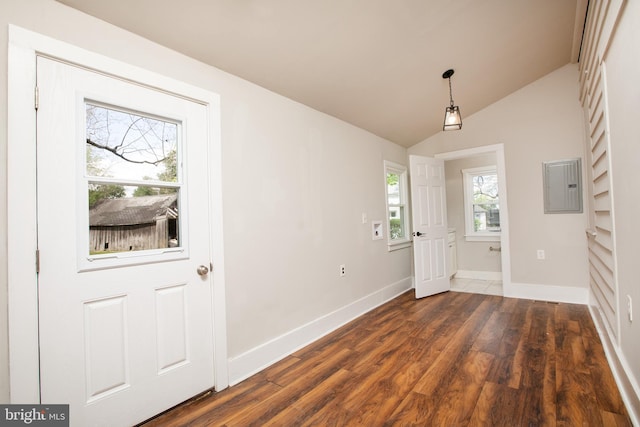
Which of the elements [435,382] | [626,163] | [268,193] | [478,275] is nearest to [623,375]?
[435,382]

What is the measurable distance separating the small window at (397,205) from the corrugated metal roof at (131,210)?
301 centimetres

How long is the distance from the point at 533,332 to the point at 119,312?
3393 millimetres

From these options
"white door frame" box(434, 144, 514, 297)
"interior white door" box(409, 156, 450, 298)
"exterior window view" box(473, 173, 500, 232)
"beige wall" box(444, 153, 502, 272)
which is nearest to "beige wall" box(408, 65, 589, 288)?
"white door frame" box(434, 144, 514, 297)

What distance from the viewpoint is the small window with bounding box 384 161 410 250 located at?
4.33m

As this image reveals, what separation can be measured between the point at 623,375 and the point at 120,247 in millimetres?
3090

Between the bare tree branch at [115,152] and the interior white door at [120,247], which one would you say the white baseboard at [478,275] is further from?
the bare tree branch at [115,152]

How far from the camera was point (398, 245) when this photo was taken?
4375 millimetres

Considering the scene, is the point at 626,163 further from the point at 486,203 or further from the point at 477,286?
the point at 486,203

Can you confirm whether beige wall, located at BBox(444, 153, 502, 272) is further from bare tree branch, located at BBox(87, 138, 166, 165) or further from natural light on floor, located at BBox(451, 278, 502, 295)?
bare tree branch, located at BBox(87, 138, 166, 165)

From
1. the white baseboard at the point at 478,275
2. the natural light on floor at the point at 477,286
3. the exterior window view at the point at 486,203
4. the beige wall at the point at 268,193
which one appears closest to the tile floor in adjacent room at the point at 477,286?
the natural light on floor at the point at 477,286

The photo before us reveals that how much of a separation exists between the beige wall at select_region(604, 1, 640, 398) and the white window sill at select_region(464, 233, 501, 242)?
332 centimetres

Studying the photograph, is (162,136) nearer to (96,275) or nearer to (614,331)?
(96,275)

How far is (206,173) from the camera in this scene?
2047mm

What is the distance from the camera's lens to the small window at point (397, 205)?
4.33 meters
